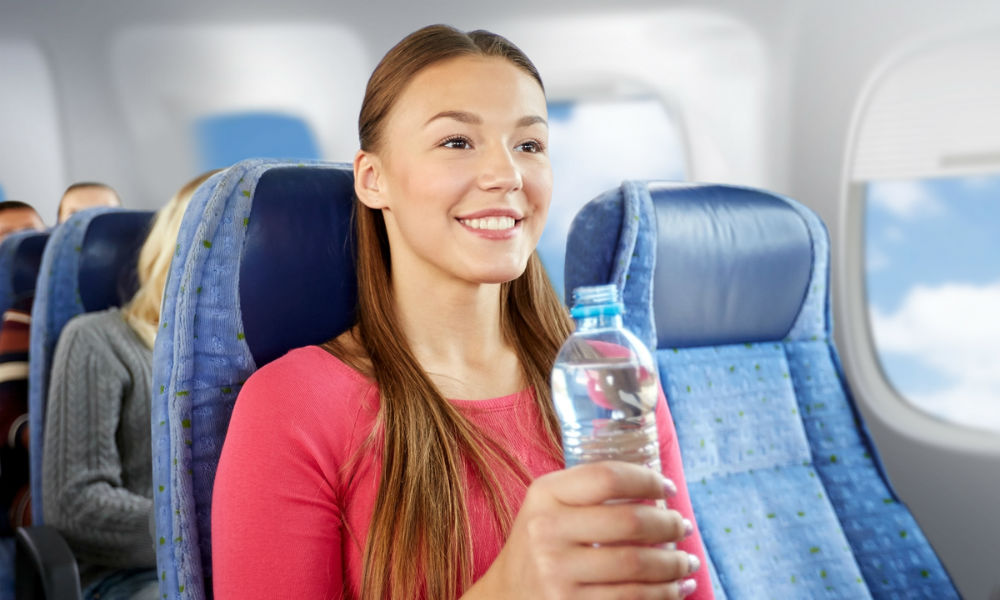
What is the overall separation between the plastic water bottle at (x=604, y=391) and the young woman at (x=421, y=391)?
0.14 metres

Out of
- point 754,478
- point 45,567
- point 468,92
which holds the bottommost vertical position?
point 754,478

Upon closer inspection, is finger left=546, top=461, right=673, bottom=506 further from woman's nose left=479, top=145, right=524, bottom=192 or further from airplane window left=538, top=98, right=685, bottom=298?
airplane window left=538, top=98, right=685, bottom=298

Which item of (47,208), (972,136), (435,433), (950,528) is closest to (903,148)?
(972,136)

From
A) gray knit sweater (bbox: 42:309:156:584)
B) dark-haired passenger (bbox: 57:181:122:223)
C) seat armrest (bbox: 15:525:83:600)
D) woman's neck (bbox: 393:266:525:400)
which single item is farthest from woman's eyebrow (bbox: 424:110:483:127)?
dark-haired passenger (bbox: 57:181:122:223)

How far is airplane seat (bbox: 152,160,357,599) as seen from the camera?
3.73ft

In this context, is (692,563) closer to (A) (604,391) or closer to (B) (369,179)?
(A) (604,391)

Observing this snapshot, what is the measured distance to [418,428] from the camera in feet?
3.75

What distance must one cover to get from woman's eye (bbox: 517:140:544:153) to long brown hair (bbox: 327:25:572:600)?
122 mm

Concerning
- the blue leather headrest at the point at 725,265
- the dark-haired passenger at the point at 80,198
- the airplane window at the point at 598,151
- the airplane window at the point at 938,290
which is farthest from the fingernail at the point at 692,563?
the dark-haired passenger at the point at 80,198

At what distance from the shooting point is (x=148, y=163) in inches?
126

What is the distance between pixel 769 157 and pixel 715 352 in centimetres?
184

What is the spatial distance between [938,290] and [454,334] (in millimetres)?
2297

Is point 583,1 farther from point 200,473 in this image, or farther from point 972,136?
point 200,473

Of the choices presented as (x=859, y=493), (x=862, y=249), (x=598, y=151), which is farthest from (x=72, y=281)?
(x=862, y=249)
